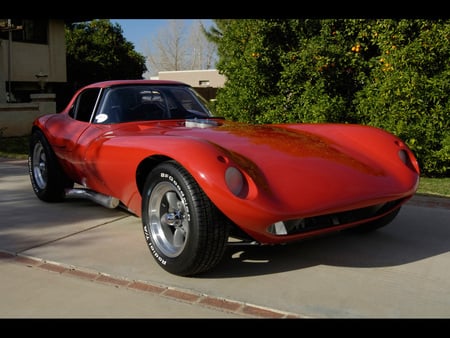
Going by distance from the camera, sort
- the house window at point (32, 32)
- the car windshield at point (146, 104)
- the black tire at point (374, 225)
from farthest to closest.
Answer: the house window at point (32, 32), the car windshield at point (146, 104), the black tire at point (374, 225)

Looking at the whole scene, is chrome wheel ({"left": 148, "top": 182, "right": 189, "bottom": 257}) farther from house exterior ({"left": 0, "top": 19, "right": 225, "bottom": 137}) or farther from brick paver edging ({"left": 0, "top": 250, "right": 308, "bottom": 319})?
house exterior ({"left": 0, "top": 19, "right": 225, "bottom": 137})

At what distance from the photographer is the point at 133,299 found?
2.88m

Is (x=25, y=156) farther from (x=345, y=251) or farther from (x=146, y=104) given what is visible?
(x=345, y=251)

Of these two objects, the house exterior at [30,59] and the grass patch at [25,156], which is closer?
the grass patch at [25,156]

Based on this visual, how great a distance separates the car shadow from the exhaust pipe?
1.15m

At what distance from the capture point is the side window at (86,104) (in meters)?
4.91

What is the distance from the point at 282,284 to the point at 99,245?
1649 millimetres

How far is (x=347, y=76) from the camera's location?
8.62 metres

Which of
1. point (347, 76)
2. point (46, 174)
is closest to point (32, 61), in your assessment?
point (347, 76)

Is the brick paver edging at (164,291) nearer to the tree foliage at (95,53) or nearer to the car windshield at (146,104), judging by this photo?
the car windshield at (146,104)

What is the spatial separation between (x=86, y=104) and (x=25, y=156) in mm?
5215

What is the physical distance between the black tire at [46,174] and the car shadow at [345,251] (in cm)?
242

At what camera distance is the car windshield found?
15.1 ft

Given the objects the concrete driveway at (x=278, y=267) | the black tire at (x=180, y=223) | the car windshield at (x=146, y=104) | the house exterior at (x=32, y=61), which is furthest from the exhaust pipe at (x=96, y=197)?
the house exterior at (x=32, y=61)
